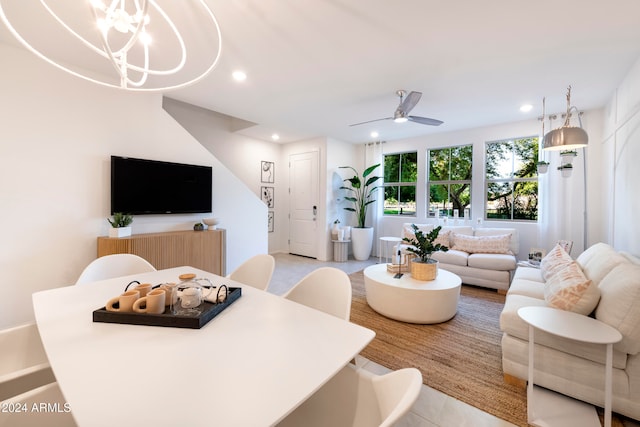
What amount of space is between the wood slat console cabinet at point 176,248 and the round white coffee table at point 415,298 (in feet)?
6.91

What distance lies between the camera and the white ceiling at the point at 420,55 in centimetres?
191

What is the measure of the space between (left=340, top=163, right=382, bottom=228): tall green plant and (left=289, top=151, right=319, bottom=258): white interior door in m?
0.72

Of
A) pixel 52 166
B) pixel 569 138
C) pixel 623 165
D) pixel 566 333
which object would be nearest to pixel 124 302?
pixel 566 333

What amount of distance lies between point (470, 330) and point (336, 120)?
11.3ft

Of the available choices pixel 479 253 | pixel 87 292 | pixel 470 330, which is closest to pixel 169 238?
pixel 87 292

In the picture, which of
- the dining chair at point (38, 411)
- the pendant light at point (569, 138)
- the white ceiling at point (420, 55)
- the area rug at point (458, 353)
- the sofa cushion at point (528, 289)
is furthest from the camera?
the sofa cushion at point (528, 289)

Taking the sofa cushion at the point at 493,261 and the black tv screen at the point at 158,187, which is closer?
the black tv screen at the point at 158,187

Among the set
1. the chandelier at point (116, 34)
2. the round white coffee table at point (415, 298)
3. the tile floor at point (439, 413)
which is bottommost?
the tile floor at point (439, 413)

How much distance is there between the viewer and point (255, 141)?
563cm

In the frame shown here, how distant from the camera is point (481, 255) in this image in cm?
392

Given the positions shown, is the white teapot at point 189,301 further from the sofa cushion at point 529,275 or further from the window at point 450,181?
the window at point 450,181

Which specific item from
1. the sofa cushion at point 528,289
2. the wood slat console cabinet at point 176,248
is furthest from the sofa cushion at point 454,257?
the wood slat console cabinet at point 176,248

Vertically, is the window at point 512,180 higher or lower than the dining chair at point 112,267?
higher

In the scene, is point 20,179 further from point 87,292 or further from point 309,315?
point 309,315
